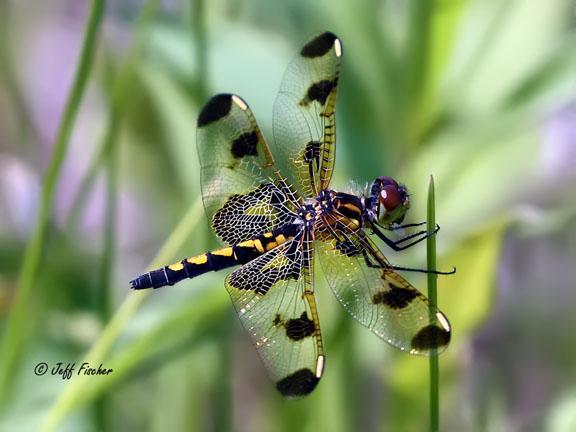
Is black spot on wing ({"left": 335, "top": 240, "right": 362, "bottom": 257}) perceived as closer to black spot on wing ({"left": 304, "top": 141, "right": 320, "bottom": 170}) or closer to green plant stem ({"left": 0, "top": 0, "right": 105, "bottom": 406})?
black spot on wing ({"left": 304, "top": 141, "right": 320, "bottom": 170})

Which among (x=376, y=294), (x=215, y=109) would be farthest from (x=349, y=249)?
(x=215, y=109)

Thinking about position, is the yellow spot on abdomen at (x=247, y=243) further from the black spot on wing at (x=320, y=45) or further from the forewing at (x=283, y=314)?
the black spot on wing at (x=320, y=45)

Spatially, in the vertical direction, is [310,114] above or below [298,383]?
above

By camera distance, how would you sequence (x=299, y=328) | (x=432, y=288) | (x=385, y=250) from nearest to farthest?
(x=432, y=288) → (x=299, y=328) → (x=385, y=250)

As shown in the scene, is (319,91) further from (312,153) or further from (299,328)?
(299,328)

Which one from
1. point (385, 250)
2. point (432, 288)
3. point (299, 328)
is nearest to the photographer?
point (432, 288)

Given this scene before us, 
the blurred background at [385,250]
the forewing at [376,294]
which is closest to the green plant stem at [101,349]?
the blurred background at [385,250]

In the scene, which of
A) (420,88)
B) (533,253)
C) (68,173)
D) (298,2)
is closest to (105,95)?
(68,173)
